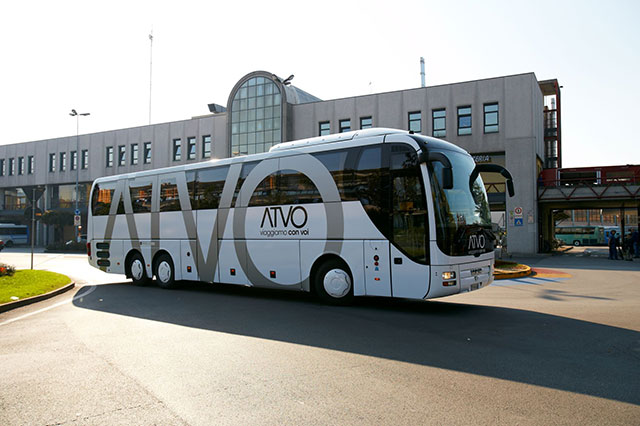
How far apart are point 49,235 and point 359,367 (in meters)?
58.5

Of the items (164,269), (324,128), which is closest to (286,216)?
(164,269)

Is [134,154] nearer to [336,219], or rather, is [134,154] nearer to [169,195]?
[169,195]

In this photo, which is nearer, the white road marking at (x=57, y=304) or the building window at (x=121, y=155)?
the white road marking at (x=57, y=304)

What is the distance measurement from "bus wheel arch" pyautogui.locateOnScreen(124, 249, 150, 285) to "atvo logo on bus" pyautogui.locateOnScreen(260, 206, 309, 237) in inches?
213

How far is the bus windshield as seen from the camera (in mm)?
8422

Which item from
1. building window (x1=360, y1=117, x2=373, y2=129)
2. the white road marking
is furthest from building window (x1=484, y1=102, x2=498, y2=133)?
the white road marking

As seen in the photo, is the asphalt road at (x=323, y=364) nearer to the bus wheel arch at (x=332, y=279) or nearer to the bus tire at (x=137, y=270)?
the bus wheel arch at (x=332, y=279)

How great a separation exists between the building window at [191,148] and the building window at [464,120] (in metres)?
23.5

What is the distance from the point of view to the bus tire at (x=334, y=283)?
31.5 ft

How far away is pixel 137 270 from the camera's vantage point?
14.6 m

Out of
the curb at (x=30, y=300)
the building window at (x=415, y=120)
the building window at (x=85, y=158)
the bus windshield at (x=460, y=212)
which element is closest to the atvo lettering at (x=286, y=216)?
the bus windshield at (x=460, y=212)

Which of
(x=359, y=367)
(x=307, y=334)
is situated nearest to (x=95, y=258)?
(x=307, y=334)

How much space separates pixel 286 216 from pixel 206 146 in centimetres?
3396

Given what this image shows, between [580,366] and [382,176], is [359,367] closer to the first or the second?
[580,366]
